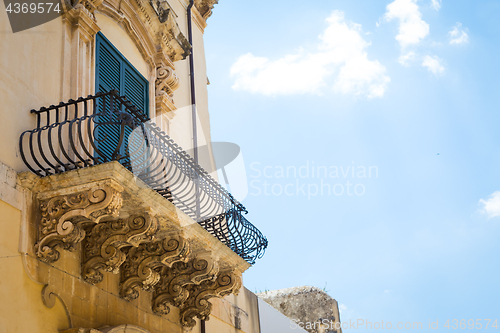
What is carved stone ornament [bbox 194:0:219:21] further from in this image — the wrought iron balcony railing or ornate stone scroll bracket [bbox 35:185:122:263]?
ornate stone scroll bracket [bbox 35:185:122:263]

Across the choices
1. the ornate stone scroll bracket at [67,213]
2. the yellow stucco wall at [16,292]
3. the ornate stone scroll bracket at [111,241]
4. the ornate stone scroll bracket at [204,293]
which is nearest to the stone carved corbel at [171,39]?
the ornate stone scroll bracket at [204,293]

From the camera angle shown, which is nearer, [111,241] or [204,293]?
[111,241]

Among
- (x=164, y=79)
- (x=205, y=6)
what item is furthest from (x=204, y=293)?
(x=205, y=6)

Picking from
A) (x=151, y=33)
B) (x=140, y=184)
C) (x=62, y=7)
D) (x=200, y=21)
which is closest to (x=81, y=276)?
(x=140, y=184)

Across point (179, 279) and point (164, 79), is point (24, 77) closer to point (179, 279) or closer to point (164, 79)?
point (179, 279)

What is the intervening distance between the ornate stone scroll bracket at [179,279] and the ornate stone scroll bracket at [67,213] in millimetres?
1910

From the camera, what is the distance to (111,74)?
23.6 feet

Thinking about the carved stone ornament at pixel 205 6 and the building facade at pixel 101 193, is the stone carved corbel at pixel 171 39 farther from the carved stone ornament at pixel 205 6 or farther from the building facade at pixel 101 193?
the carved stone ornament at pixel 205 6

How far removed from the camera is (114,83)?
720 centimetres

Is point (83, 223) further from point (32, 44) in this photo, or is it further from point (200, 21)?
point (200, 21)

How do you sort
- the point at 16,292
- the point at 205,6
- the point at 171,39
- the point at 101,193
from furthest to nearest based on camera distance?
the point at 205,6, the point at 171,39, the point at 101,193, the point at 16,292

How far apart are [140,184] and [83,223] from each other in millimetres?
616

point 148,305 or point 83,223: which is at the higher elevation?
point 83,223

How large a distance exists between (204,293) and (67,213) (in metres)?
2.73
